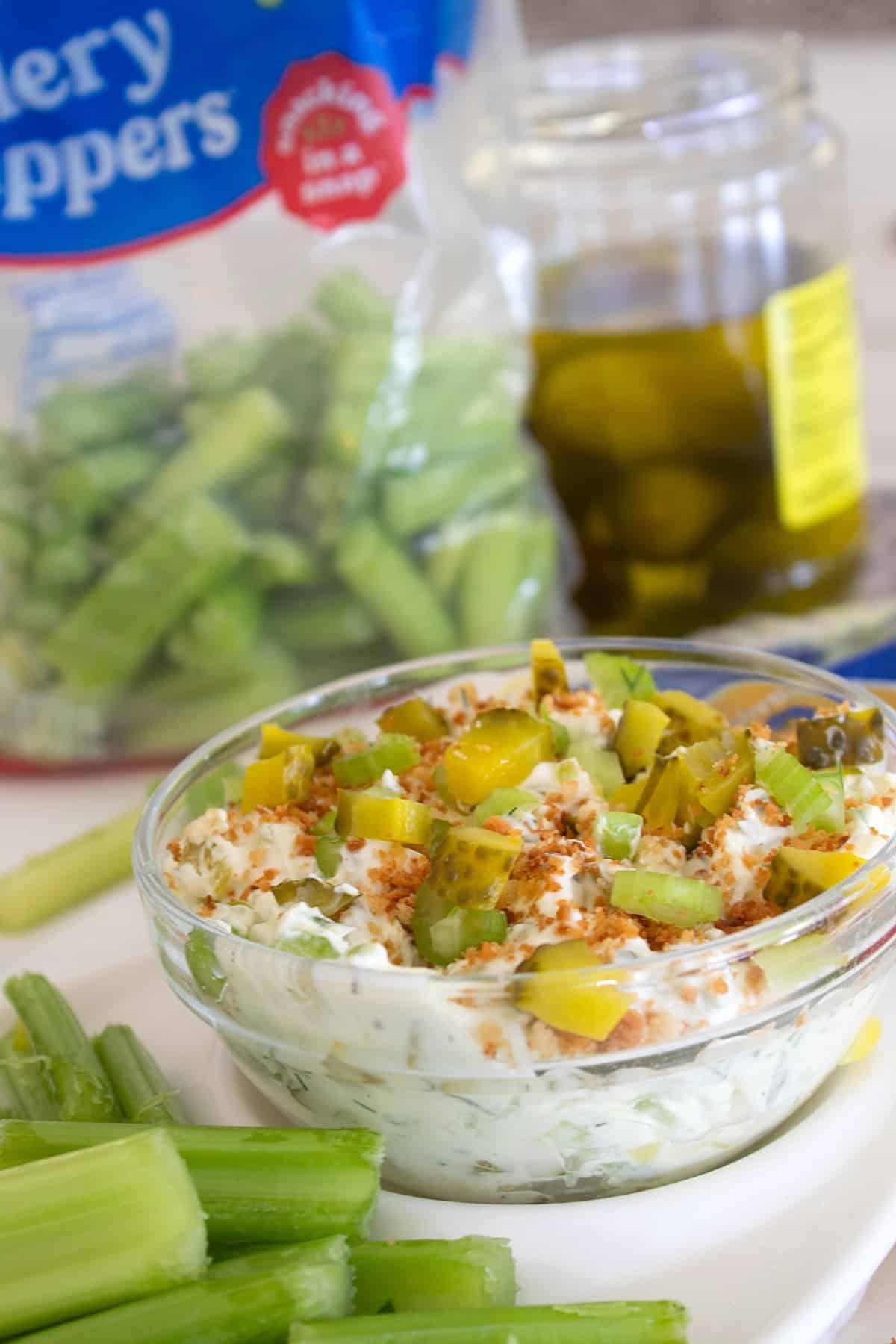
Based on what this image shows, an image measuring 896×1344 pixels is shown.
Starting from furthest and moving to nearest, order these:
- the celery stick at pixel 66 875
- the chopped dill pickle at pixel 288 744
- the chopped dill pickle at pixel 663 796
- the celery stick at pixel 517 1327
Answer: the celery stick at pixel 66 875
the chopped dill pickle at pixel 288 744
the chopped dill pickle at pixel 663 796
the celery stick at pixel 517 1327

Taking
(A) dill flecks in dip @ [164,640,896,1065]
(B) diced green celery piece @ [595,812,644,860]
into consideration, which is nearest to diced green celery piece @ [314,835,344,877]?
(A) dill flecks in dip @ [164,640,896,1065]

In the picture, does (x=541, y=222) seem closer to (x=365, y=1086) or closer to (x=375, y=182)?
(x=375, y=182)

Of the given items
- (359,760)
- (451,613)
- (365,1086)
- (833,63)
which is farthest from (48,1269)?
(833,63)

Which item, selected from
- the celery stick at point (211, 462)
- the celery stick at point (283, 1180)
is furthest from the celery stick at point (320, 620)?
the celery stick at point (283, 1180)

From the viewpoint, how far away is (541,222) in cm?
176

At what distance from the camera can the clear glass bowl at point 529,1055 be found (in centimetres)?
73

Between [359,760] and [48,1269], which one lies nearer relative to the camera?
[48,1269]

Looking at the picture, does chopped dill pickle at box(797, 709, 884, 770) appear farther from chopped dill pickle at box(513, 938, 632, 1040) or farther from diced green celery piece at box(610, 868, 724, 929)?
chopped dill pickle at box(513, 938, 632, 1040)

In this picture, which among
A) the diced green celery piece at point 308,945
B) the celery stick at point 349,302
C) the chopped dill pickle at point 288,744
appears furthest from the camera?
the celery stick at point 349,302

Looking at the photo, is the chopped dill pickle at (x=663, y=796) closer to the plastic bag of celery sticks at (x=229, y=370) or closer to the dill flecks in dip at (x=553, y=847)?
the dill flecks in dip at (x=553, y=847)

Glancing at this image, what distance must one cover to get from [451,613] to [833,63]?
75.8 inches

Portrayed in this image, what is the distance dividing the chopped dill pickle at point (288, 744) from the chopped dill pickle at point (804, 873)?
1.04ft

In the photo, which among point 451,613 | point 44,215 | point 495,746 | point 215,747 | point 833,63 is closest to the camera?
point 495,746

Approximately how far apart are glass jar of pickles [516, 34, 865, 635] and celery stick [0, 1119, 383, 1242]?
1.04 meters
